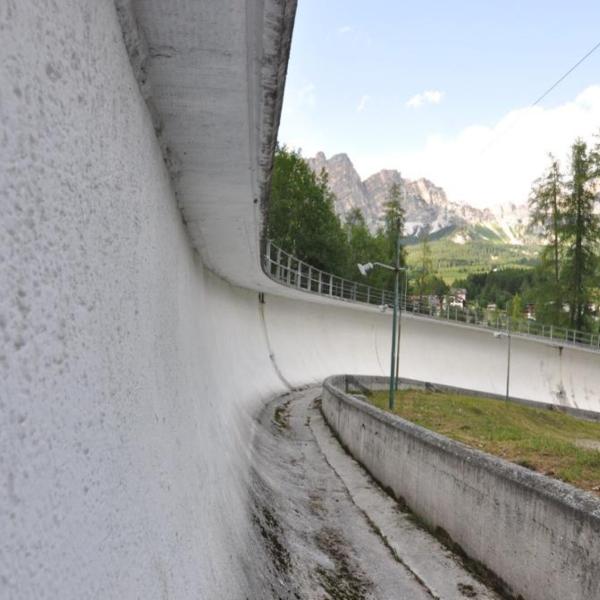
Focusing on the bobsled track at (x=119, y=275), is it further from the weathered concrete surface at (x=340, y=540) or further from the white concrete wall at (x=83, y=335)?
the weathered concrete surface at (x=340, y=540)

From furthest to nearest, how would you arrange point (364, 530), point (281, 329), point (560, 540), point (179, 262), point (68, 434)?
point (281, 329), point (364, 530), point (179, 262), point (560, 540), point (68, 434)

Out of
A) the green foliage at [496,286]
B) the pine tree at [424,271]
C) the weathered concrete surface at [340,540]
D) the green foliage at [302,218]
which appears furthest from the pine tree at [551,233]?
the green foliage at [496,286]

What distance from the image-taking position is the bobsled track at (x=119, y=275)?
138 centimetres

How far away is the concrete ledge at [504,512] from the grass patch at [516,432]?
192cm

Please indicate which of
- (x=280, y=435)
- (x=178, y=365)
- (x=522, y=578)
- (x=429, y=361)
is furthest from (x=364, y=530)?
(x=429, y=361)

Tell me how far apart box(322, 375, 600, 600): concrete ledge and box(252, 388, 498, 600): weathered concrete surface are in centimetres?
34

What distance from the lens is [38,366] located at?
1.45 m

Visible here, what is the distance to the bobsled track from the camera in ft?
4.54

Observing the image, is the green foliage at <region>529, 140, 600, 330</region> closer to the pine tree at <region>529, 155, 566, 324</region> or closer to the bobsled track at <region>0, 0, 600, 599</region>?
the pine tree at <region>529, 155, 566, 324</region>

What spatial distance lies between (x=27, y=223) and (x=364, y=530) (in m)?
7.04

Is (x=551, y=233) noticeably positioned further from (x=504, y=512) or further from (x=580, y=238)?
(x=504, y=512)

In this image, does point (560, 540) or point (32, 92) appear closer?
point (32, 92)

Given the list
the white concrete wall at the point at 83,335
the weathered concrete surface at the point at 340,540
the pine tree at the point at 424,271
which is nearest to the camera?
the white concrete wall at the point at 83,335

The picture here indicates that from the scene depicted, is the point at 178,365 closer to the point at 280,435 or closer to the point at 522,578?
the point at 522,578
